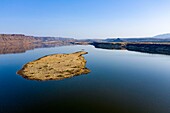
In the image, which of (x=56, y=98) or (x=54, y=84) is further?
(x=54, y=84)

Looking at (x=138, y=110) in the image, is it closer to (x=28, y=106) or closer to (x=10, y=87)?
(x=28, y=106)

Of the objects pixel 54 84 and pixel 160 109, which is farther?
pixel 54 84

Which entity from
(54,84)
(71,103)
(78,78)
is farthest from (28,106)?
(78,78)

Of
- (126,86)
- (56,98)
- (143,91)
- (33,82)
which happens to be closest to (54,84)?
(33,82)

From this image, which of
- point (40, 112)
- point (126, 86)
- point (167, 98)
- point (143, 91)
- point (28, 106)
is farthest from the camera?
point (126, 86)

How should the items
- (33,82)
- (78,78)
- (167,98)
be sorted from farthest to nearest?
(78,78)
(33,82)
(167,98)

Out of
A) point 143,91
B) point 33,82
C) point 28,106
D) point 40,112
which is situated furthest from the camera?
point 33,82

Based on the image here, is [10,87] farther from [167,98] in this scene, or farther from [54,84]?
[167,98]

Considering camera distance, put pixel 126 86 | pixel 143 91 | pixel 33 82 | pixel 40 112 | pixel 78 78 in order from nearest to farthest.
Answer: pixel 40 112 → pixel 143 91 → pixel 126 86 → pixel 33 82 → pixel 78 78
